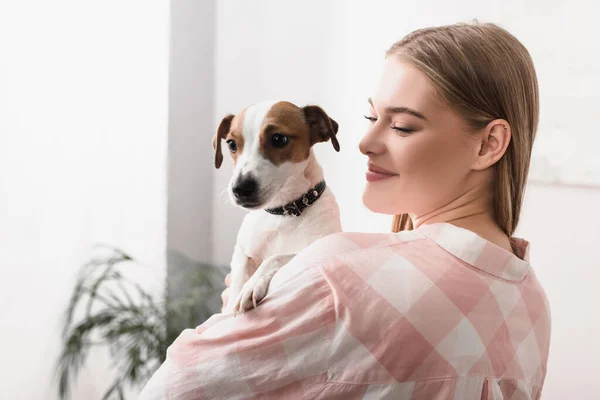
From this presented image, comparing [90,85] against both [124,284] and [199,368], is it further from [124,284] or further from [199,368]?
[199,368]

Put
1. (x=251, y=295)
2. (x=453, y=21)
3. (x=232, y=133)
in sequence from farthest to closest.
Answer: (x=453, y=21) < (x=232, y=133) < (x=251, y=295)

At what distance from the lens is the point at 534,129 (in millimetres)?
932

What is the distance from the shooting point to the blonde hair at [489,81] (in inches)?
32.3

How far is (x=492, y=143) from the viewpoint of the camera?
86 centimetres

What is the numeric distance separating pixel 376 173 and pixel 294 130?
412 millimetres

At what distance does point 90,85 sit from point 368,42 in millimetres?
1089

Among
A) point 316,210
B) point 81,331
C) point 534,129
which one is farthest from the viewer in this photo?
point 81,331

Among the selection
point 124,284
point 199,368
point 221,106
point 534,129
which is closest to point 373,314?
point 199,368

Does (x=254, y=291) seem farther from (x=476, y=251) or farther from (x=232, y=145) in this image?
(x=232, y=145)

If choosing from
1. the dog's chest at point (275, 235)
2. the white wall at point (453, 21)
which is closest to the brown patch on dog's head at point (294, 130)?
the dog's chest at point (275, 235)

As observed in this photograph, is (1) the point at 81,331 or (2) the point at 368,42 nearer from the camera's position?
(1) the point at 81,331

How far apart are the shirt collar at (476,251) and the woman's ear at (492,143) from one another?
119 millimetres

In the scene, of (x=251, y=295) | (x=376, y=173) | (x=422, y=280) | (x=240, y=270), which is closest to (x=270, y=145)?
(x=240, y=270)

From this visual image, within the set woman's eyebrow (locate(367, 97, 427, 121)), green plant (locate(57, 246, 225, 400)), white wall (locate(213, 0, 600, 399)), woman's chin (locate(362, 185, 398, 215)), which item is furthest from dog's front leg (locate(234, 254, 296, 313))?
green plant (locate(57, 246, 225, 400))
